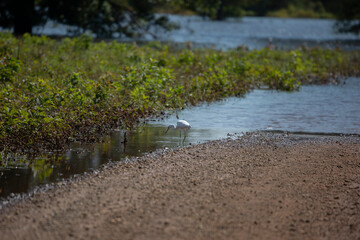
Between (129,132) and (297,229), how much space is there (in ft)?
19.3

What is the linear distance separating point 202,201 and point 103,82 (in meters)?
6.82

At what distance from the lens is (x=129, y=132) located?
11570 mm

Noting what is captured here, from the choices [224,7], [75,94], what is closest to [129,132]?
[75,94]

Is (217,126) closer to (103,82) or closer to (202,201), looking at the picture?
(103,82)

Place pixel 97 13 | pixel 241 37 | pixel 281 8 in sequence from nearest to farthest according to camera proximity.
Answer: pixel 97 13 < pixel 241 37 < pixel 281 8

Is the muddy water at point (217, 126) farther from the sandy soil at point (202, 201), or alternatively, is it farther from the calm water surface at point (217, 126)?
the sandy soil at point (202, 201)

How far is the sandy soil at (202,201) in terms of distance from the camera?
603cm

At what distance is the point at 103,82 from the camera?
13.2 metres

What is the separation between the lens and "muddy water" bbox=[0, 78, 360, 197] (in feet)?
27.9

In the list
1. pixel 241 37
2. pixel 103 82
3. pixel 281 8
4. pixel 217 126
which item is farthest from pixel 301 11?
Answer: pixel 217 126

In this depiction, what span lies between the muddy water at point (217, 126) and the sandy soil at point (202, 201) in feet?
2.09

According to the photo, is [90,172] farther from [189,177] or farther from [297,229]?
[297,229]

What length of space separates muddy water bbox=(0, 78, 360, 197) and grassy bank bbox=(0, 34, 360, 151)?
1.48 feet

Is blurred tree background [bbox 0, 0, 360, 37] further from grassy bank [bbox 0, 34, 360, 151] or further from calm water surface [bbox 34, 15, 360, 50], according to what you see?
grassy bank [bbox 0, 34, 360, 151]
